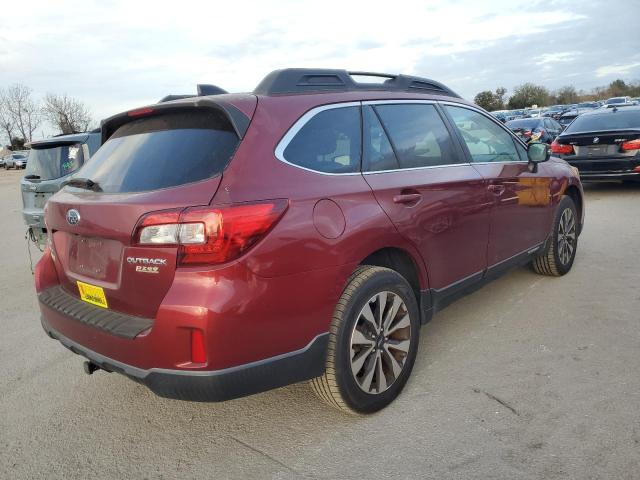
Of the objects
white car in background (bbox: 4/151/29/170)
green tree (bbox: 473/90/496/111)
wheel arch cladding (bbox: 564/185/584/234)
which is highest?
green tree (bbox: 473/90/496/111)

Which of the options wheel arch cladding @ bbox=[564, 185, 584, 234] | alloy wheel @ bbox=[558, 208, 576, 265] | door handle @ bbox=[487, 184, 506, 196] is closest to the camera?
door handle @ bbox=[487, 184, 506, 196]

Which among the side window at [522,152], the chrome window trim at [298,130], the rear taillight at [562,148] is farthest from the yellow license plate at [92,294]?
the rear taillight at [562,148]

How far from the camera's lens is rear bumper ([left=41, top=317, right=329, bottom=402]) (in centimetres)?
232

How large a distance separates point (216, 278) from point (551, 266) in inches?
152

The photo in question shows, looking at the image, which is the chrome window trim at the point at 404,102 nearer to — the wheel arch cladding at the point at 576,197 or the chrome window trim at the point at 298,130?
the chrome window trim at the point at 298,130

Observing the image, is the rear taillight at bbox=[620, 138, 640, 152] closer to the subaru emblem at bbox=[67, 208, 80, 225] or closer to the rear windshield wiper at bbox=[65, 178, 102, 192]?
the rear windshield wiper at bbox=[65, 178, 102, 192]

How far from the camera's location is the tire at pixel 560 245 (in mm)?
4984

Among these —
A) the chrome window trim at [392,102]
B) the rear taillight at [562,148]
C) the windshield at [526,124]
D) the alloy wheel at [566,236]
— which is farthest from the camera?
the windshield at [526,124]

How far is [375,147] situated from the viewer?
122 inches

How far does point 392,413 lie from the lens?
295 cm

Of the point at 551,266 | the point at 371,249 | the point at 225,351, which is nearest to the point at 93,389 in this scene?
the point at 225,351

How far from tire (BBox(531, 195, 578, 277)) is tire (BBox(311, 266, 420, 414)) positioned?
92.8 inches

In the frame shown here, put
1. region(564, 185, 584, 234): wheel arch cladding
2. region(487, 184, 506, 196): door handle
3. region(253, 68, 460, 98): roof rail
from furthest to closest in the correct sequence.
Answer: region(564, 185, 584, 234): wheel arch cladding
region(487, 184, 506, 196): door handle
region(253, 68, 460, 98): roof rail

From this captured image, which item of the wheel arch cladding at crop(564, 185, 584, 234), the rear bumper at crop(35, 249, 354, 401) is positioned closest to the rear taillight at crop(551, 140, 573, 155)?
the wheel arch cladding at crop(564, 185, 584, 234)
